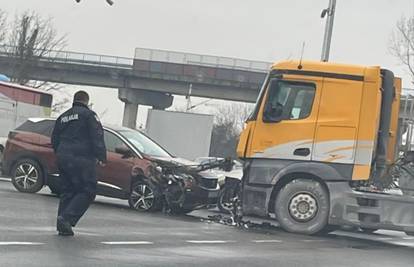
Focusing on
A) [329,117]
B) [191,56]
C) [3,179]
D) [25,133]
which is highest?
[191,56]

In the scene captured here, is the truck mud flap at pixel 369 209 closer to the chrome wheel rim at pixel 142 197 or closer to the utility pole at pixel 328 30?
the chrome wheel rim at pixel 142 197

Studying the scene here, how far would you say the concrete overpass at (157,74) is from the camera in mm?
56062

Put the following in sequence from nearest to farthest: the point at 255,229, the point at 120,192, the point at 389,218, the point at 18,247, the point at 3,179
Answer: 1. the point at 18,247
2. the point at 389,218
3. the point at 255,229
4. the point at 120,192
5. the point at 3,179

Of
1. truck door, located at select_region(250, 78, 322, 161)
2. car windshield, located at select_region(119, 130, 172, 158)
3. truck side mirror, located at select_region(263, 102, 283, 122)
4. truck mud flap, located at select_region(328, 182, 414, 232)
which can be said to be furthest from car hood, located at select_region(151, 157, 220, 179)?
truck mud flap, located at select_region(328, 182, 414, 232)

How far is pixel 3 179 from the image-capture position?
2256 cm

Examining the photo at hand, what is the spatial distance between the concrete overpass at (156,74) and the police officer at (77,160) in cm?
4491

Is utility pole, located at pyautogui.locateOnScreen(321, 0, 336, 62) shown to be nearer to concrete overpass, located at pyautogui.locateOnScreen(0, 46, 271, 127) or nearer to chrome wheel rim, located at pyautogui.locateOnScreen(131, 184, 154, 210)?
chrome wheel rim, located at pyautogui.locateOnScreen(131, 184, 154, 210)

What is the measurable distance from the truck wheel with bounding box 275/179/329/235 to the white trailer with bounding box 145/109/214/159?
1690 centimetres

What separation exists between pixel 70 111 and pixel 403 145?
6708 mm

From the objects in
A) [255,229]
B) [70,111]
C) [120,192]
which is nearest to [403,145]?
[255,229]

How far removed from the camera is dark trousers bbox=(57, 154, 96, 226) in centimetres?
998

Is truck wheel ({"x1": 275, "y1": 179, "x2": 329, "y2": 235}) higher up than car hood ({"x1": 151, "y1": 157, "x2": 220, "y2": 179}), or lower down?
lower down

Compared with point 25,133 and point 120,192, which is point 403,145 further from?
point 25,133

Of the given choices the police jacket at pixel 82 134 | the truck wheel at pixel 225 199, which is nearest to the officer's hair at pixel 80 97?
the police jacket at pixel 82 134
